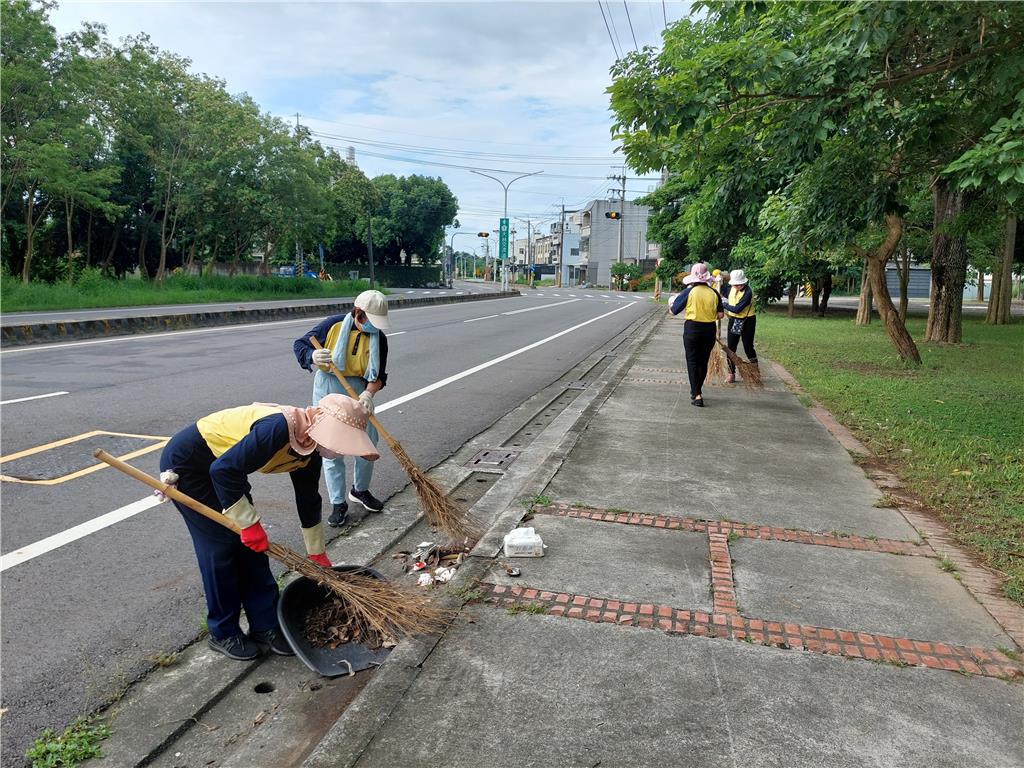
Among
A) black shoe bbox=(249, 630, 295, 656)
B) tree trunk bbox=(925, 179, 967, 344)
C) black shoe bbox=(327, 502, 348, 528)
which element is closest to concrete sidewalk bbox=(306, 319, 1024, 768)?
black shoe bbox=(249, 630, 295, 656)

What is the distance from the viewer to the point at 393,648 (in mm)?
3379

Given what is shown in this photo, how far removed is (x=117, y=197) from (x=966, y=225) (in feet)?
109

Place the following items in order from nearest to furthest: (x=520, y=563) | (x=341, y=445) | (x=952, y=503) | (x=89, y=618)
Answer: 1. (x=341, y=445)
2. (x=89, y=618)
3. (x=520, y=563)
4. (x=952, y=503)

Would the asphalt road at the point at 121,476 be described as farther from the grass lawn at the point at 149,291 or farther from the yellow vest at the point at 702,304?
the grass lawn at the point at 149,291

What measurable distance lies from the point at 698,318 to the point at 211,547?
681 centimetres

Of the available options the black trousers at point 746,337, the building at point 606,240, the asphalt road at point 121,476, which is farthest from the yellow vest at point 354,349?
the building at point 606,240

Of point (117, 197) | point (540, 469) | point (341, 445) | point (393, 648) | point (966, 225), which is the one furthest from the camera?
point (117, 197)

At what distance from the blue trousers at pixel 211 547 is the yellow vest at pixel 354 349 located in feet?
5.71

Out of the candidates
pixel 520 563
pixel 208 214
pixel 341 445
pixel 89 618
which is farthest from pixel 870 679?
pixel 208 214

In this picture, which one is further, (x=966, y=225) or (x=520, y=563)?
(x=966, y=225)

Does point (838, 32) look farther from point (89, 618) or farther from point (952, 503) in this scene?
point (89, 618)

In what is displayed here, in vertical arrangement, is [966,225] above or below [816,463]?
above

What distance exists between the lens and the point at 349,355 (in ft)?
16.4

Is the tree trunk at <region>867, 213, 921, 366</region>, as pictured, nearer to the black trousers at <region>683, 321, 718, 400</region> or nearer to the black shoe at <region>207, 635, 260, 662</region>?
the black trousers at <region>683, 321, 718, 400</region>
